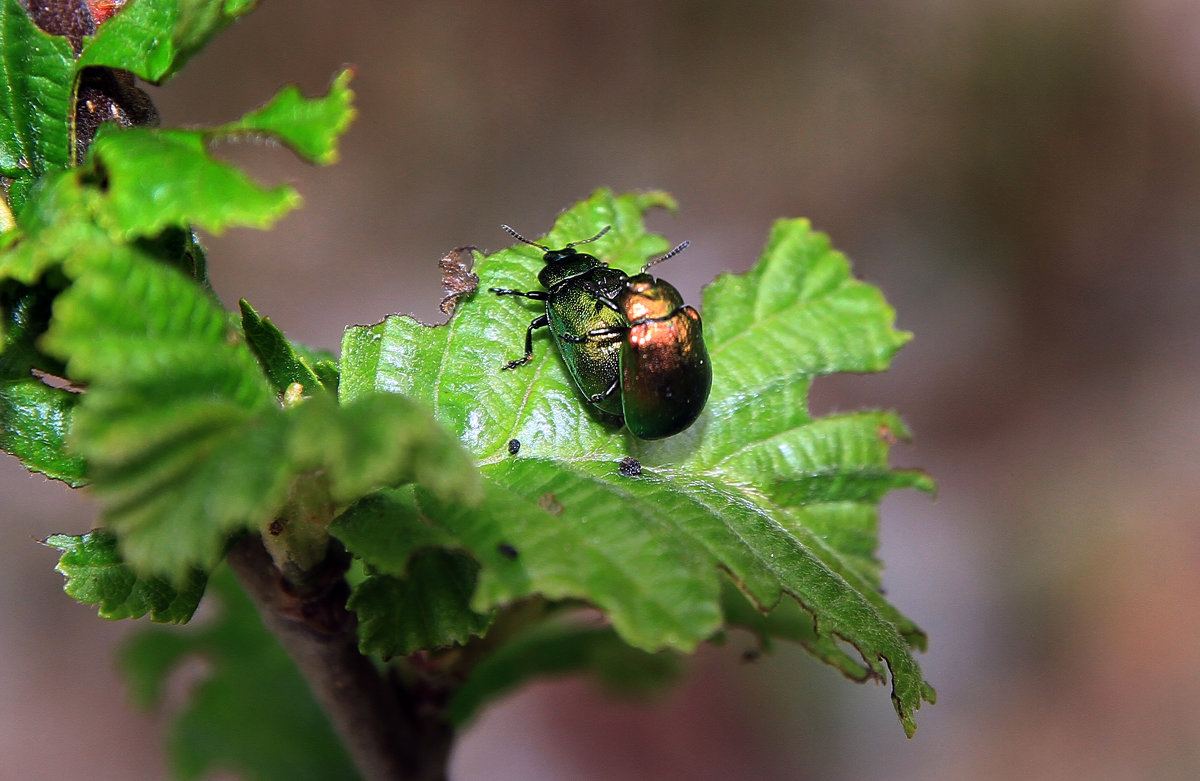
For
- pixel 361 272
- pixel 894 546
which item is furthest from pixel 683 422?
pixel 361 272

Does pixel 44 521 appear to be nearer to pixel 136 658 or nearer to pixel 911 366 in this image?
pixel 136 658

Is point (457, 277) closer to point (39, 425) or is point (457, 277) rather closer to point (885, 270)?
point (39, 425)

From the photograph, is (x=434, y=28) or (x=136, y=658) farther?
(x=434, y=28)

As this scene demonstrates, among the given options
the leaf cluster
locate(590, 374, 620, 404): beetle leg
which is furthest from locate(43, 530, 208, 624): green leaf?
locate(590, 374, 620, 404): beetle leg

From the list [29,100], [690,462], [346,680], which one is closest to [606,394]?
[690,462]

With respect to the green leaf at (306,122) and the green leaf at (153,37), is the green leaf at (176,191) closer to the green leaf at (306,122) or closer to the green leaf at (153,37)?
the green leaf at (306,122)

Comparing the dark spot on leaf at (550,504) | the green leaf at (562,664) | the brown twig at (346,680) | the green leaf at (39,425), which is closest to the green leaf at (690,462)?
the dark spot on leaf at (550,504)
